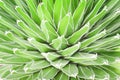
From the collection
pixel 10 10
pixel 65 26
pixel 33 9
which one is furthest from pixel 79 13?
pixel 10 10

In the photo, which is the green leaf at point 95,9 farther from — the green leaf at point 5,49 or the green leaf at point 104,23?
the green leaf at point 5,49

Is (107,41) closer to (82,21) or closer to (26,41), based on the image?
(82,21)

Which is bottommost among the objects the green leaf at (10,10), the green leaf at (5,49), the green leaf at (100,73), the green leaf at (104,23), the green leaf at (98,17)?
the green leaf at (100,73)

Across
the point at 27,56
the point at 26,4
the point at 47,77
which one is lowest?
the point at 47,77

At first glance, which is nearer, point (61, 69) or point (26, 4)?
point (61, 69)

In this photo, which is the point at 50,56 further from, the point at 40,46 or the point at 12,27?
the point at 12,27

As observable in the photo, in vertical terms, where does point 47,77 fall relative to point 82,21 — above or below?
below

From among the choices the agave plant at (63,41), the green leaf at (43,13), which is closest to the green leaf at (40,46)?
the agave plant at (63,41)

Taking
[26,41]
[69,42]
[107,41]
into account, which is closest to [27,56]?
[26,41]
